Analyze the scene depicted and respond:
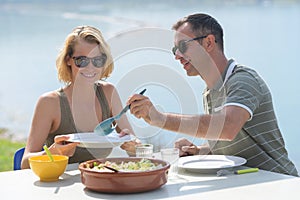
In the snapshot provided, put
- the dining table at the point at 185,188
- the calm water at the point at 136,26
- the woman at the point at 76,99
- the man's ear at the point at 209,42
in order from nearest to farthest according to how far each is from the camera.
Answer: the dining table at the point at 185,188, the man's ear at the point at 209,42, the woman at the point at 76,99, the calm water at the point at 136,26

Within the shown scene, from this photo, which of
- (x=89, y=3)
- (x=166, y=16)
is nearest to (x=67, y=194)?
(x=166, y=16)

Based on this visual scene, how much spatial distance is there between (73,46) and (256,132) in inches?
33.7

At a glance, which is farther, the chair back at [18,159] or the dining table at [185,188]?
the chair back at [18,159]

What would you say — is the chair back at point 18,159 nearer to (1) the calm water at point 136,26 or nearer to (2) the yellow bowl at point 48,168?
(2) the yellow bowl at point 48,168

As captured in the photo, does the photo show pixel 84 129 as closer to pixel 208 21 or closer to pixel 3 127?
pixel 208 21

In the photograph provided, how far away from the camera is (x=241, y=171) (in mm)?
2094

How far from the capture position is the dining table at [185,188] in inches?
71.8

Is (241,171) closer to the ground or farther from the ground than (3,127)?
farther from the ground

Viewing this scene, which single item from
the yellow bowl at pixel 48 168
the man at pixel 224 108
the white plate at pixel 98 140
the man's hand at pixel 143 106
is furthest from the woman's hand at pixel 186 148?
the yellow bowl at pixel 48 168

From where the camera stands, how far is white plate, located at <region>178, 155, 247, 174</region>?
2.11 meters

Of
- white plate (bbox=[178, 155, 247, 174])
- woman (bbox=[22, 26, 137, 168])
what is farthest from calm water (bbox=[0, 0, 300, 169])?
white plate (bbox=[178, 155, 247, 174])

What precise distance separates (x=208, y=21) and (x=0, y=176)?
99 centimetres

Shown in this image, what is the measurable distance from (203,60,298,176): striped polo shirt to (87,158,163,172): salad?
448 millimetres

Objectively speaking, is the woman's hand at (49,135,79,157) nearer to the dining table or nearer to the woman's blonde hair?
the dining table
